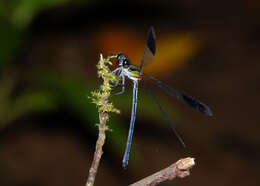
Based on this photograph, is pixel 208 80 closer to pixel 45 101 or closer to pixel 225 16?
pixel 225 16

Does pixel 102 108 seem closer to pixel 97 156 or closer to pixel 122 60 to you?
pixel 97 156

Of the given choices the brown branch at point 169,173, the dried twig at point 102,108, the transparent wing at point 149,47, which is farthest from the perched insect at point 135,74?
the brown branch at point 169,173

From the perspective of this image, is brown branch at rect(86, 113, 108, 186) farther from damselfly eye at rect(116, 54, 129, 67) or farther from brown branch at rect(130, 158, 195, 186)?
damselfly eye at rect(116, 54, 129, 67)

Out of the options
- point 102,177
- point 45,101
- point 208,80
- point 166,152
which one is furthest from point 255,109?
→ point 45,101

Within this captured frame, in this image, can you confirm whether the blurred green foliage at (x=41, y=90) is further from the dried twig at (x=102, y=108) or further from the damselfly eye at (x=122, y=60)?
the dried twig at (x=102, y=108)

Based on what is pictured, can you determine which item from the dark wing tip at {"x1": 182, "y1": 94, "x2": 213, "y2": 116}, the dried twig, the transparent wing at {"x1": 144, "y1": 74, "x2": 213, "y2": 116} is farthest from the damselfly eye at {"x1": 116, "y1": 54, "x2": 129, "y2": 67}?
the dried twig

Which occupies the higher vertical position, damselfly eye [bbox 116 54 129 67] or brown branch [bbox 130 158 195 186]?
damselfly eye [bbox 116 54 129 67]
